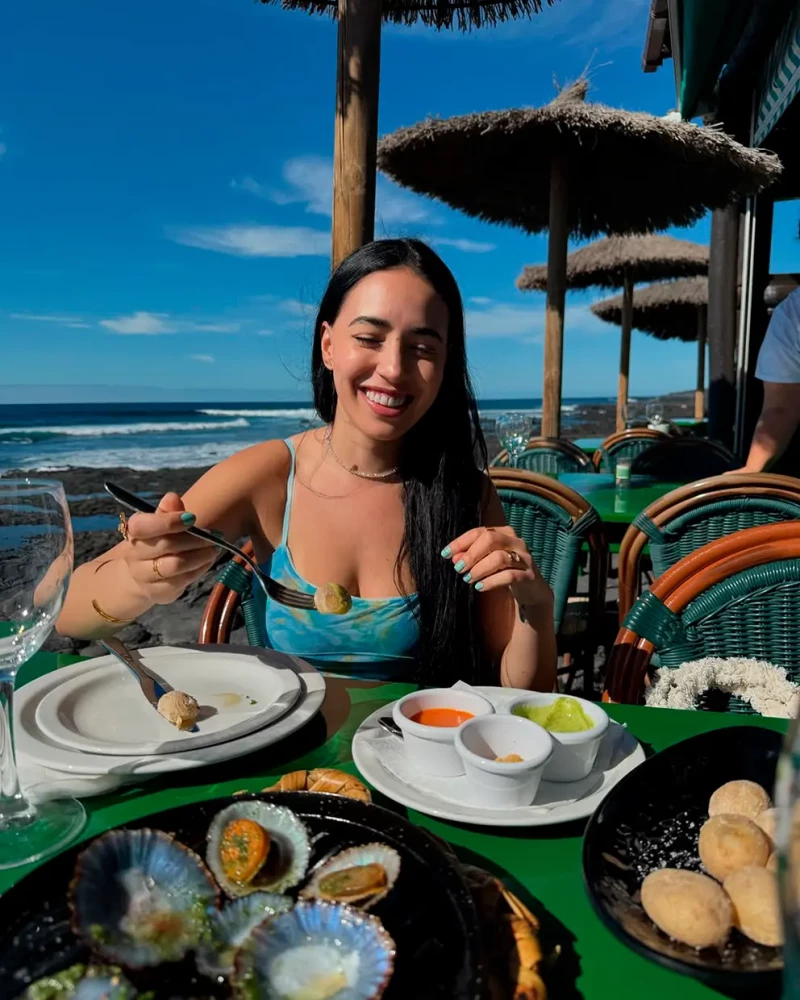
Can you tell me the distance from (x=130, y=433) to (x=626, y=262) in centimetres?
2115

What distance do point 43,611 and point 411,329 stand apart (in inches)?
42.1

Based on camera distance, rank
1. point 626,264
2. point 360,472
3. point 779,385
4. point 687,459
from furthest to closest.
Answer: point 626,264, point 687,459, point 779,385, point 360,472

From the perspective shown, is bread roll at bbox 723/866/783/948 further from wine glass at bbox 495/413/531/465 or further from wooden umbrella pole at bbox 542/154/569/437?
wooden umbrella pole at bbox 542/154/569/437

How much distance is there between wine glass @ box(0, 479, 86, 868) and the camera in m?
0.83

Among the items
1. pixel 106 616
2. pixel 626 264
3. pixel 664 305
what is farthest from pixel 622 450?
pixel 664 305

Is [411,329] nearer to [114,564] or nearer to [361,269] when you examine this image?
[361,269]

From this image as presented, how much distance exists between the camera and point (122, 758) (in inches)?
36.6

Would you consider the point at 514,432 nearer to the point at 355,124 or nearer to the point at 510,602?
the point at 355,124

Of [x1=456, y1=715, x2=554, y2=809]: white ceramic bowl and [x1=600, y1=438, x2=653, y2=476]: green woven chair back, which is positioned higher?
[x1=600, y1=438, x2=653, y2=476]: green woven chair back

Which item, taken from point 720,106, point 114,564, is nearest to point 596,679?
point 114,564

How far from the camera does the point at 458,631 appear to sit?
174cm

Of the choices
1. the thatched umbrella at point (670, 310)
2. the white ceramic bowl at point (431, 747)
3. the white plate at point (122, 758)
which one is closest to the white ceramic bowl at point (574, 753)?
the white ceramic bowl at point (431, 747)

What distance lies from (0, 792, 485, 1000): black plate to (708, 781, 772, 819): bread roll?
327 millimetres

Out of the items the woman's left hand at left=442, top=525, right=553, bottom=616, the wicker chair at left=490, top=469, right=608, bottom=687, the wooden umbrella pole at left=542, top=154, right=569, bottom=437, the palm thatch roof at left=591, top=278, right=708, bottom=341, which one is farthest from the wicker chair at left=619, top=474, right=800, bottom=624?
the palm thatch roof at left=591, top=278, right=708, bottom=341
